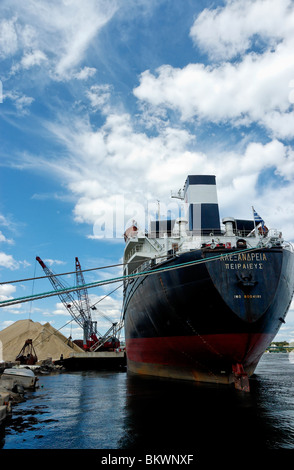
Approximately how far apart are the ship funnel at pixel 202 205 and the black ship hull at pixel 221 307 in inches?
263

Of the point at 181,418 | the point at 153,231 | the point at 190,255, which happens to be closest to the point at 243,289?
the point at 190,255

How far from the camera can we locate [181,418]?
1160 centimetres

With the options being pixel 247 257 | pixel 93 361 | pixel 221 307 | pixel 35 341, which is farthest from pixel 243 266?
pixel 35 341

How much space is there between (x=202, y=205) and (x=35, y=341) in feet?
172

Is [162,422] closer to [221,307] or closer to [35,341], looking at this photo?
[221,307]

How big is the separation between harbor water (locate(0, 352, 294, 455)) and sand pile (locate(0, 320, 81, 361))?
4671cm

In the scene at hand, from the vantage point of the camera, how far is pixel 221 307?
51.1 ft

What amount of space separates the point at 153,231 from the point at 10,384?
15369mm

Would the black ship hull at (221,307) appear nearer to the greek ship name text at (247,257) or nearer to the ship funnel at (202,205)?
the greek ship name text at (247,257)

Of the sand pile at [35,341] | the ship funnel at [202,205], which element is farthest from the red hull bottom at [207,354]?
the sand pile at [35,341]

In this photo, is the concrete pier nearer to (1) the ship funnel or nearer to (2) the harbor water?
(1) the ship funnel

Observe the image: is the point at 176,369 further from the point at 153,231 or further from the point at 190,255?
the point at 153,231

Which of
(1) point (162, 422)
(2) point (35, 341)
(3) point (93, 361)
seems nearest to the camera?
(1) point (162, 422)
